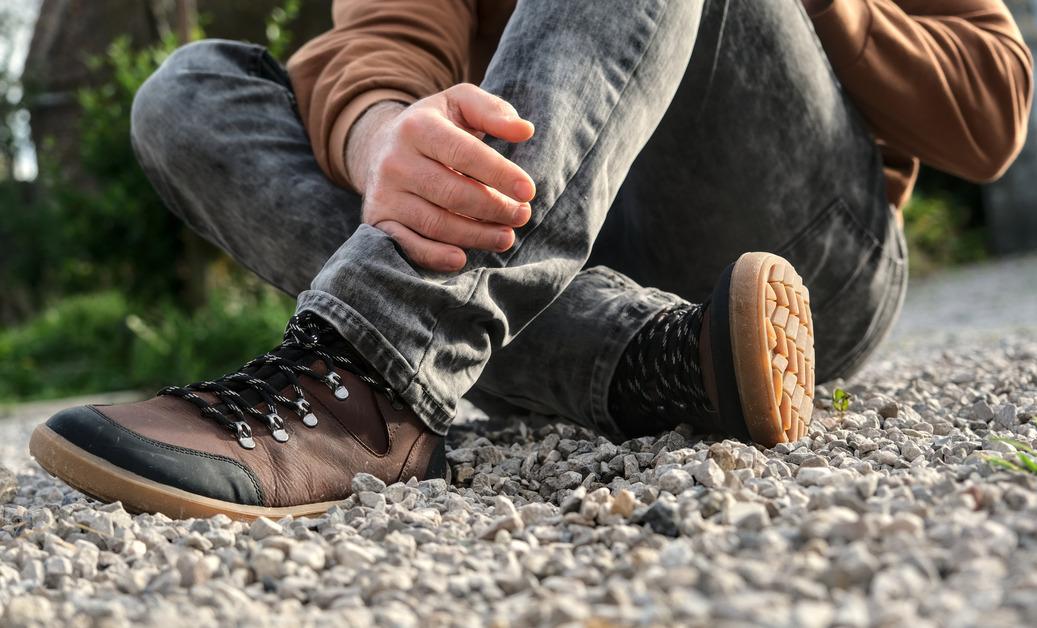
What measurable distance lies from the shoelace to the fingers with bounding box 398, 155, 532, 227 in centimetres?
21

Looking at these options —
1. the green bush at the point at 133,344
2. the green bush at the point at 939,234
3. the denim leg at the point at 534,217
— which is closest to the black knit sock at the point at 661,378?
the denim leg at the point at 534,217

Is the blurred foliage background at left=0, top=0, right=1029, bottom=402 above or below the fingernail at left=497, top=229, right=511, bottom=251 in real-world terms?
below

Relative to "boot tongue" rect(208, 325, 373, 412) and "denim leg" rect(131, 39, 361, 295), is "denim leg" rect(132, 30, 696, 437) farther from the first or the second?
"boot tongue" rect(208, 325, 373, 412)

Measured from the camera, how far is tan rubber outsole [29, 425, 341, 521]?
1.14 m

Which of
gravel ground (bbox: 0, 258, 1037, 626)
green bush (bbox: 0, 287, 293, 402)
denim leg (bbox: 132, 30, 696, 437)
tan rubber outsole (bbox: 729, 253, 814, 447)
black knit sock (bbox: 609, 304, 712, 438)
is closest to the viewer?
gravel ground (bbox: 0, 258, 1037, 626)

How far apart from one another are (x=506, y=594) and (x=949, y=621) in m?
0.37

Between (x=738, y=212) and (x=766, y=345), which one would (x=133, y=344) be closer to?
(x=738, y=212)

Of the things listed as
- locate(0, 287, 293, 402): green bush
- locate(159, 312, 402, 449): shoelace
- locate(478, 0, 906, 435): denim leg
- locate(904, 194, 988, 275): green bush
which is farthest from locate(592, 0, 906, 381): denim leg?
locate(904, 194, 988, 275): green bush

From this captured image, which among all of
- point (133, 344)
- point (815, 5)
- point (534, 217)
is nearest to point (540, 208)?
point (534, 217)

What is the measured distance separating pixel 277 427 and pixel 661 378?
549mm

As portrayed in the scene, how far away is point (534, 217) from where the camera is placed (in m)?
1.24

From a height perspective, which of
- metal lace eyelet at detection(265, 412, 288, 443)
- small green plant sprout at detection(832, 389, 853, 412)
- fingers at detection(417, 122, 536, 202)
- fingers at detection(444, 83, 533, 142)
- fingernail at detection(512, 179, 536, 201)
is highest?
fingers at detection(444, 83, 533, 142)

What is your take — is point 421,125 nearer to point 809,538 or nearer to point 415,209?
point 415,209

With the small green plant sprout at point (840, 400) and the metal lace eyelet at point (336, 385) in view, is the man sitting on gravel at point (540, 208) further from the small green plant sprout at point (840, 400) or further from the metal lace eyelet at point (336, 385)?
the small green plant sprout at point (840, 400)
